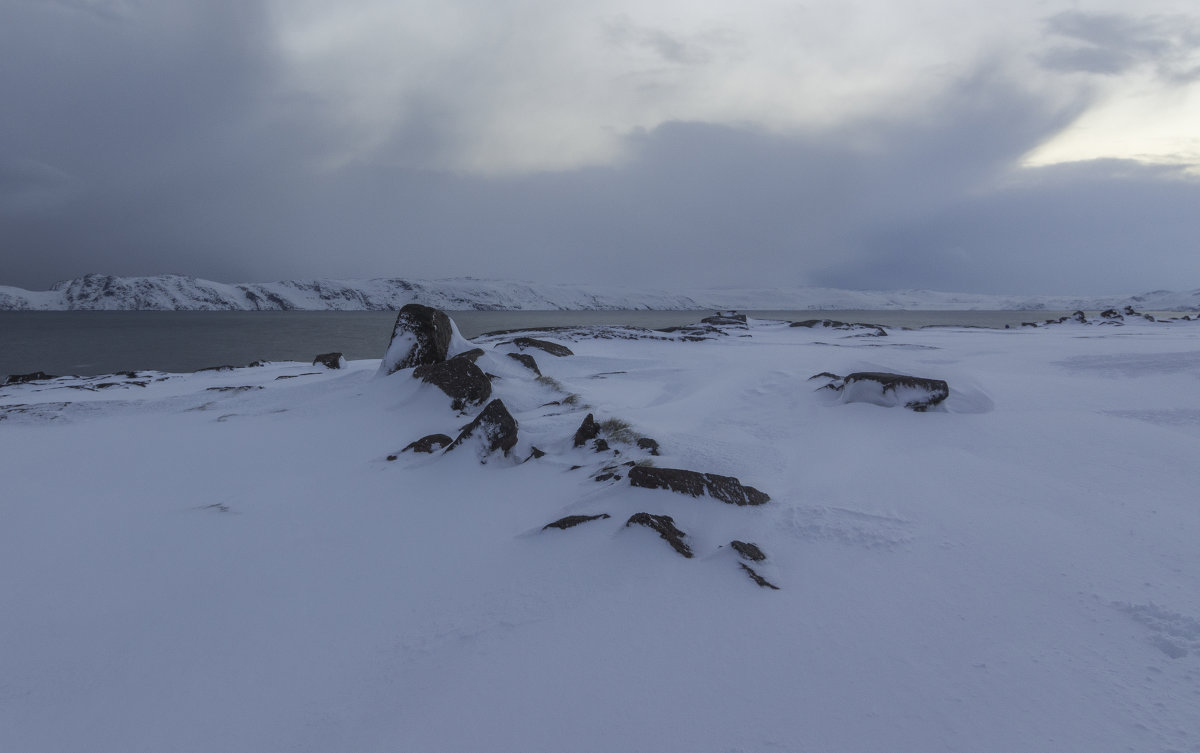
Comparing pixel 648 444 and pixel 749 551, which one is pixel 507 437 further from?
pixel 749 551

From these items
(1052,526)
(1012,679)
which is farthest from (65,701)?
(1052,526)

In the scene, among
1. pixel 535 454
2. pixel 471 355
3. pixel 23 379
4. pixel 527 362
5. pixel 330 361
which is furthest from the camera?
pixel 23 379

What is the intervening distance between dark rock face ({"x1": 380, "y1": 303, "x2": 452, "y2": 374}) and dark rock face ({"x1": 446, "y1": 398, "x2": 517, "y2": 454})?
4.84m

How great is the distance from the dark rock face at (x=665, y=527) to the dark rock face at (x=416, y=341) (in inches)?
319

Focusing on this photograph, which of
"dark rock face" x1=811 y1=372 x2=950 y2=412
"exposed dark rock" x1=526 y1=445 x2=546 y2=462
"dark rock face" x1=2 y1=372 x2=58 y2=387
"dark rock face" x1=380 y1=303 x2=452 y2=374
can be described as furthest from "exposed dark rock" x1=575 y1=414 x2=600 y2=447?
→ "dark rock face" x1=2 y1=372 x2=58 y2=387

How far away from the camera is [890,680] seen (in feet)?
8.89

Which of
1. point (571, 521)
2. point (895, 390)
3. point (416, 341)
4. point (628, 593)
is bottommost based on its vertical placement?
point (628, 593)

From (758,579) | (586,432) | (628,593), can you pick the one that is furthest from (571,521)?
(586,432)

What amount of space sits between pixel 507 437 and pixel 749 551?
3707mm

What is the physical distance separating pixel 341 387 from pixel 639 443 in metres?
7.49

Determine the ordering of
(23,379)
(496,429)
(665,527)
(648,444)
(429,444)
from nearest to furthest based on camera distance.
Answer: (665,527) < (648,444) < (496,429) < (429,444) < (23,379)

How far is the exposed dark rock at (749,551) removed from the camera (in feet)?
12.8

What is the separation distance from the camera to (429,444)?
746cm

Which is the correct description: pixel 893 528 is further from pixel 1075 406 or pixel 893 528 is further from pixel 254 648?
pixel 1075 406
